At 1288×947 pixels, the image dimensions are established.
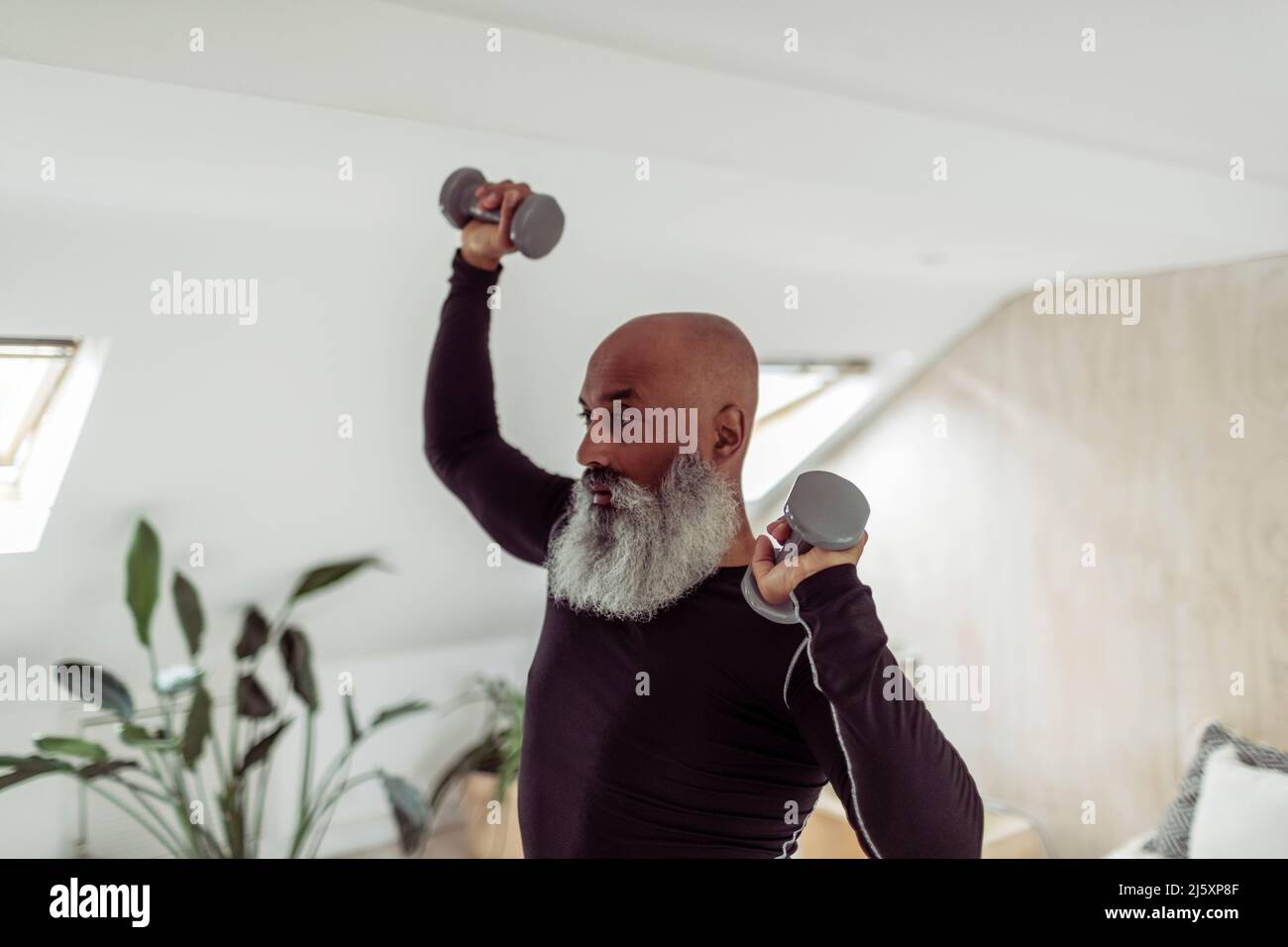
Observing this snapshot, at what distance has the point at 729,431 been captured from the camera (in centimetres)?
80

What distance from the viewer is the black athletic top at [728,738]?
0.62 meters

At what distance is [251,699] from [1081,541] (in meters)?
1.63

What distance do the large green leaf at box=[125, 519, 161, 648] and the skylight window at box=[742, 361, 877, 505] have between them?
1.08 m

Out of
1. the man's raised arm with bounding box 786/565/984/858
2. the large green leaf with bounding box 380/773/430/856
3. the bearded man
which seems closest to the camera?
the man's raised arm with bounding box 786/565/984/858

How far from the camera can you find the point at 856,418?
179cm

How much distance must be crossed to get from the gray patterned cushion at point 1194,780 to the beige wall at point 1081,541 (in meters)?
0.04

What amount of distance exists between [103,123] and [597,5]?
499 millimetres

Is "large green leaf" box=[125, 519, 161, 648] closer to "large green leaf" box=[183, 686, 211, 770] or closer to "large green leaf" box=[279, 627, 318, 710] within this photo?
"large green leaf" box=[183, 686, 211, 770]

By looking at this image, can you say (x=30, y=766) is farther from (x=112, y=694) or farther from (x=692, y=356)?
(x=692, y=356)

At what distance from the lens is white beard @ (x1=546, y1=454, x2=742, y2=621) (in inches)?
31.1

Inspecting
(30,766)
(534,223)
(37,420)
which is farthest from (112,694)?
(534,223)

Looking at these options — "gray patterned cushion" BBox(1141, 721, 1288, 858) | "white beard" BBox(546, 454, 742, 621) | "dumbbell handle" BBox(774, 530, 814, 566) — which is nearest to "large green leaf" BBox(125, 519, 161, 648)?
"white beard" BBox(546, 454, 742, 621)

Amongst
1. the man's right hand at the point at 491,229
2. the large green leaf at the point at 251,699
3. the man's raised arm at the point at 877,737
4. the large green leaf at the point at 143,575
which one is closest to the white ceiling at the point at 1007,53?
the man's right hand at the point at 491,229

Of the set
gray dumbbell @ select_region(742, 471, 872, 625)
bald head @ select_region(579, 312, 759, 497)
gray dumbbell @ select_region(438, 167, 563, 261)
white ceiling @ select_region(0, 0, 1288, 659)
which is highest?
white ceiling @ select_region(0, 0, 1288, 659)
